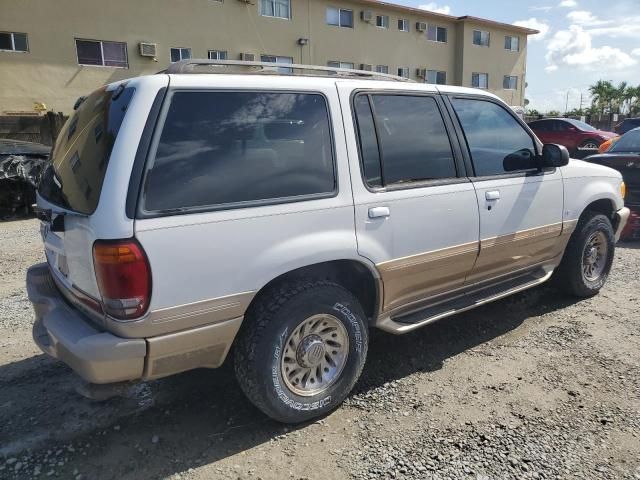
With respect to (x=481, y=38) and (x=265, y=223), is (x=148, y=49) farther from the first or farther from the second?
(x=481, y=38)

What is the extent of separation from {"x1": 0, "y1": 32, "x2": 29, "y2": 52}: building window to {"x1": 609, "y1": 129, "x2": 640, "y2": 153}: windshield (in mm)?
17410

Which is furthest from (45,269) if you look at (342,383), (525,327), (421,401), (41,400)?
(525,327)

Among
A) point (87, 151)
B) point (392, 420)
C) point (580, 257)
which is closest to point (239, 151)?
point (87, 151)

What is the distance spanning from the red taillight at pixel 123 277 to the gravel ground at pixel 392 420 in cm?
93

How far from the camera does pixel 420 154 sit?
3.41 metres

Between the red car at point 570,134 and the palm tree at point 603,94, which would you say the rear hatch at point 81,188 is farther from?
the palm tree at point 603,94

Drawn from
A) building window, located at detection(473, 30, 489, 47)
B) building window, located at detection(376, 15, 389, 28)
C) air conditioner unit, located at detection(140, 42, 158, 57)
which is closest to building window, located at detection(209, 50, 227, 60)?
air conditioner unit, located at detection(140, 42, 158, 57)

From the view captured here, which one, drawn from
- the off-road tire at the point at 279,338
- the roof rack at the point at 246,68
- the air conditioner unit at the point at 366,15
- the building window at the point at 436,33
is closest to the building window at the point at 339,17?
the air conditioner unit at the point at 366,15

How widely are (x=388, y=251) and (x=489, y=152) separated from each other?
137 centimetres


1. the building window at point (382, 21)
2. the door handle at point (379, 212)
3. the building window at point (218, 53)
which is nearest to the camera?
the door handle at point (379, 212)

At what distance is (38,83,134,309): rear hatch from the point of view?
7.85 ft

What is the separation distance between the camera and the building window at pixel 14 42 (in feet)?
53.7

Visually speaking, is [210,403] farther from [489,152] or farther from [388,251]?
[489,152]

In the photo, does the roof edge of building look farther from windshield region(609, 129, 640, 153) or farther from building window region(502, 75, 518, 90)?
windshield region(609, 129, 640, 153)
